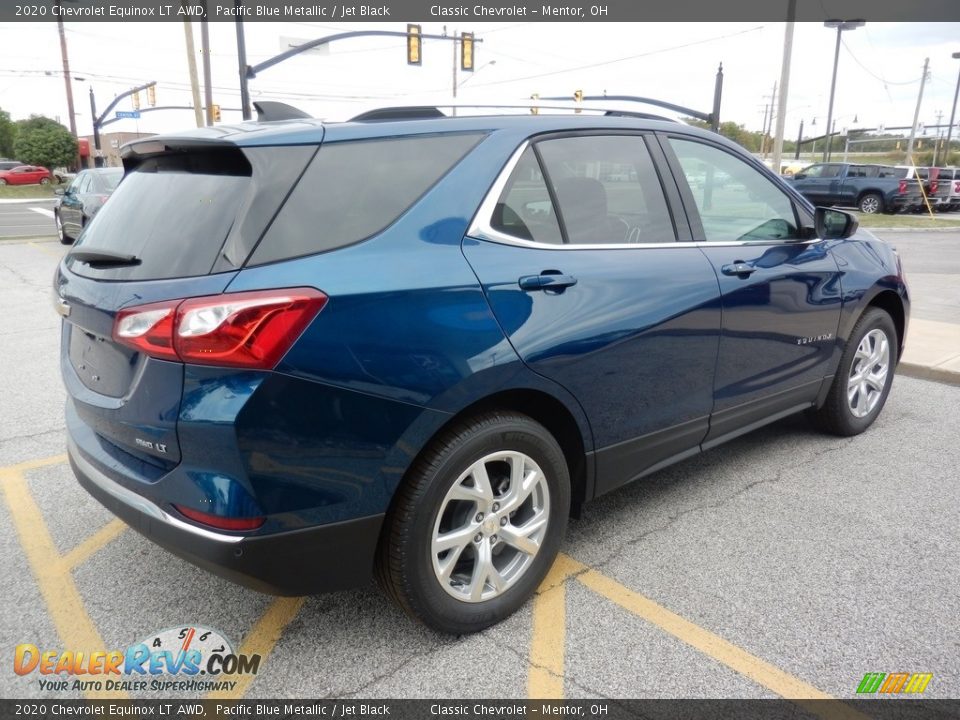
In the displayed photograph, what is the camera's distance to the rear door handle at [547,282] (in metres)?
2.54

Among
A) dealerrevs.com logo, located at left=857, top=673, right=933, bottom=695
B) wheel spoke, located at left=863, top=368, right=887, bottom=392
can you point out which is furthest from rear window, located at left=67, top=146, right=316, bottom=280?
wheel spoke, located at left=863, top=368, right=887, bottom=392

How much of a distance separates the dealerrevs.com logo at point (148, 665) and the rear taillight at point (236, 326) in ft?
3.72

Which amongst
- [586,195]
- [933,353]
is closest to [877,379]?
[933,353]

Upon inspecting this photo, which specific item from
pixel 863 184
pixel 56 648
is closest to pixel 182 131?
pixel 56 648

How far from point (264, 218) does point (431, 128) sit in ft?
2.44

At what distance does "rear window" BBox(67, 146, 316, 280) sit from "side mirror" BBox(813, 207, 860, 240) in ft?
9.72

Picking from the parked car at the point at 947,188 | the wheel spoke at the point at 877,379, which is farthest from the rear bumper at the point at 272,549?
the parked car at the point at 947,188

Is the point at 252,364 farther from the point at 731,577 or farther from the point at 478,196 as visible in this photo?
the point at 731,577

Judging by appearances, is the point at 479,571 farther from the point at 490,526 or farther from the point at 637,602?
the point at 637,602

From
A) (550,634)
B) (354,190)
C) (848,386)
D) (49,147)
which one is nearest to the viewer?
(354,190)

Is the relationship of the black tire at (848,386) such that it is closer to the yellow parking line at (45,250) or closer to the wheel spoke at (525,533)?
the wheel spoke at (525,533)

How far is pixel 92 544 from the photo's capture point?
3.25m

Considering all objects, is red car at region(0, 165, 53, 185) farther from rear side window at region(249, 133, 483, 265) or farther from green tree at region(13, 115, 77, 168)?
rear side window at region(249, 133, 483, 265)

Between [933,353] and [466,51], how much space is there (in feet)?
69.2
